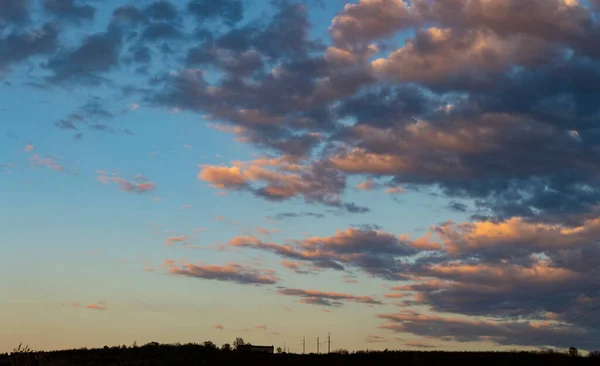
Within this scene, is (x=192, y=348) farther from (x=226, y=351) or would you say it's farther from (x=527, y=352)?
(x=527, y=352)

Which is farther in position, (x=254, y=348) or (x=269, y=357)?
(x=254, y=348)

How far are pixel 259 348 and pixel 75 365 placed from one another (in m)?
19.4

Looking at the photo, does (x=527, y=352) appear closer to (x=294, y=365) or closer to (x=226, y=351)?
(x=294, y=365)

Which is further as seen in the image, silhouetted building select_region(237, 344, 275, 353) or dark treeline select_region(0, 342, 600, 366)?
silhouetted building select_region(237, 344, 275, 353)

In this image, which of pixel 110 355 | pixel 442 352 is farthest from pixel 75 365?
pixel 442 352

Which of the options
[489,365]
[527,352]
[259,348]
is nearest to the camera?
[489,365]

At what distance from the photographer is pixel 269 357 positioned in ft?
219

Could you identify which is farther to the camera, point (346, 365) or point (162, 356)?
point (162, 356)

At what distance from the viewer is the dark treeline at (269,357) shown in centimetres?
5625

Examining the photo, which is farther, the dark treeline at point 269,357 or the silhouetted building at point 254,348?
the silhouetted building at point 254,348

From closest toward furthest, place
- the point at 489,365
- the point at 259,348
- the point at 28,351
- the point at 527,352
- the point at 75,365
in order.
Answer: the point at 28,351 < the point at 489,365 < the point at 527,352 < the point at 75,365 < the point at 259,348

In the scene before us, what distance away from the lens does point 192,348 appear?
7994cm

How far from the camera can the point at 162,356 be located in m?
75.9

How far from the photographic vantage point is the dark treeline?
56250 mm
